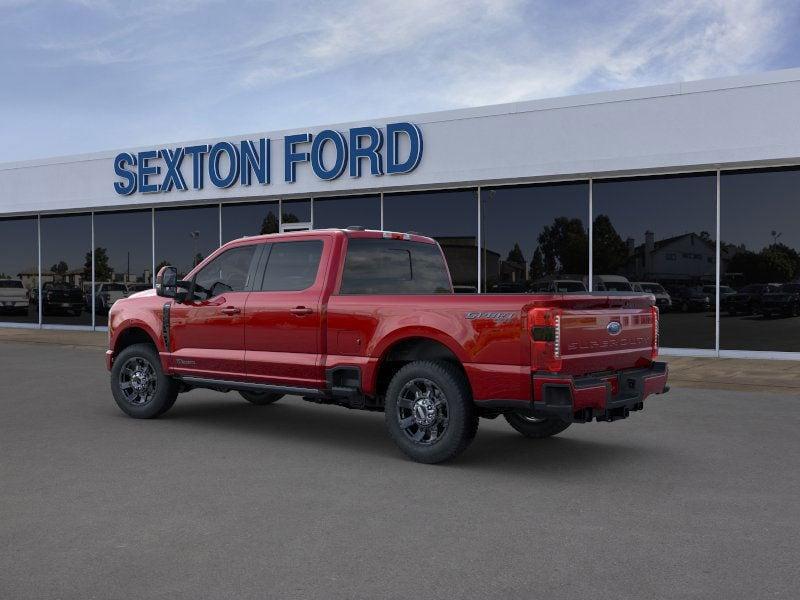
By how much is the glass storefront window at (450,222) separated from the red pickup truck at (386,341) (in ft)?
29.4

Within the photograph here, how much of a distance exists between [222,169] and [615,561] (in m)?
17.6

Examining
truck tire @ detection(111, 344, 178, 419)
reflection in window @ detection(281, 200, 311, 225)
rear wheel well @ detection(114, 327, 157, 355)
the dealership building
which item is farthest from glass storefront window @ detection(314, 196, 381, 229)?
truck tire @ detection(111, 344, 178, 419)

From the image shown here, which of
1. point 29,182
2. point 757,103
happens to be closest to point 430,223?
point 757,103

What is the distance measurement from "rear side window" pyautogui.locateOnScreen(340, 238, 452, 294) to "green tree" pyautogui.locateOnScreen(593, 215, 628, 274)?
27.5 feet

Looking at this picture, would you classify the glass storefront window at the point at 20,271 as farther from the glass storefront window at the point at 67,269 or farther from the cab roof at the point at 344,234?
the cab roof at the point at 344,234

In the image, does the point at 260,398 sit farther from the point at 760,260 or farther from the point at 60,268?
the point at 60,268

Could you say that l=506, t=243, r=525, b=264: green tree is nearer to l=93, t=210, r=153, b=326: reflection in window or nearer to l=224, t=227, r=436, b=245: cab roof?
l=224, t=227, r=436, b=245: cab roof

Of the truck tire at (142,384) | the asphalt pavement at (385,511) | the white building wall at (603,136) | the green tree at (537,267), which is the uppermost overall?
the white building wall at (603,136)

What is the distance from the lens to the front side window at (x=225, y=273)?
8336mm

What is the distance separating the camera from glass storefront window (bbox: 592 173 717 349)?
1544 centimetres

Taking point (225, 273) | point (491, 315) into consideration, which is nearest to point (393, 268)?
point (225, 273)

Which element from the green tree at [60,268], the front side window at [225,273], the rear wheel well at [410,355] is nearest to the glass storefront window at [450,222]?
the front side window at [225,273]

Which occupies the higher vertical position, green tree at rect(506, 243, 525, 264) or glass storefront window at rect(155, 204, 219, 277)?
glass storefront window at rect(155, 204, 219, 277)

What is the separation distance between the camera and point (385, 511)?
524 cm
